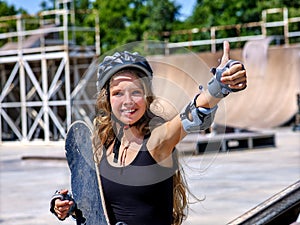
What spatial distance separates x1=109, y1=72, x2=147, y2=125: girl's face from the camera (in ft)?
8.07

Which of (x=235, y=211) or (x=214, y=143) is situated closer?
(x=214, y=143)

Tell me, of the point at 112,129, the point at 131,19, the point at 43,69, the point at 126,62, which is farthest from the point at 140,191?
the point at 131,19

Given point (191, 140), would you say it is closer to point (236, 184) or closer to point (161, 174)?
point (161, 174)

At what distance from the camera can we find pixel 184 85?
237 centimetres

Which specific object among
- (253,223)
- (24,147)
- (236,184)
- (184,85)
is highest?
(184,85)

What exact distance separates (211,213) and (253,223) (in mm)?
5564

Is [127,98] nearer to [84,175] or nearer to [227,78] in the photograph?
[84,175]

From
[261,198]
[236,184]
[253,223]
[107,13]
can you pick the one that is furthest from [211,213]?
[107,13]

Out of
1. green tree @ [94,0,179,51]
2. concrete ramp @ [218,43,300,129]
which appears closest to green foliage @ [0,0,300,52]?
green tree @ [94,0,179,51]

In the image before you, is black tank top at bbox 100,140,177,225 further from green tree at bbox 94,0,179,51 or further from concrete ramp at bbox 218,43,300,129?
green tree at bbox 94,0,179,51

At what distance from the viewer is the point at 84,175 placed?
256 cm

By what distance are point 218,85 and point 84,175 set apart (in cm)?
66

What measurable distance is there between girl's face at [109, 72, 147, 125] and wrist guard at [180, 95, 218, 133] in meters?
0.21

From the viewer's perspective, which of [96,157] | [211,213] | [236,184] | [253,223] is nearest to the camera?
[96,157]
